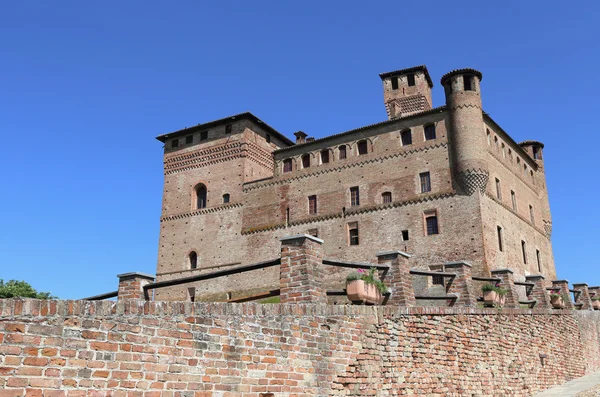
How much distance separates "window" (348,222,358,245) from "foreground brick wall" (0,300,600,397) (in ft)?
57.0

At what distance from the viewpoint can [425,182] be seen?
29.6 m

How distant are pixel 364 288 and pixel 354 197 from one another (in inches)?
866

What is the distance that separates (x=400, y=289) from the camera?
1079 cm

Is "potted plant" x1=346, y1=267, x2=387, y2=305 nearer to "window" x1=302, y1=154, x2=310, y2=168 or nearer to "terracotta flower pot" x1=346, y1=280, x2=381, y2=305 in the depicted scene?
"terracotta flower pot" x1=346, y1=280, x2=381, y2=305

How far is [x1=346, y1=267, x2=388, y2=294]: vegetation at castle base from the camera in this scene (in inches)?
392

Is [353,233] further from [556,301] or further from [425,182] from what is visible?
[556,301]

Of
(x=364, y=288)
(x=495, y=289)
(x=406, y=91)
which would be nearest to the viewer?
(x=364, y=288)

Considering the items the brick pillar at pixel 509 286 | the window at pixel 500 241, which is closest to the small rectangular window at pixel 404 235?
the window at pixel 500 241

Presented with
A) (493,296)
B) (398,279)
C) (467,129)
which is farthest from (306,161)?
(398,279)

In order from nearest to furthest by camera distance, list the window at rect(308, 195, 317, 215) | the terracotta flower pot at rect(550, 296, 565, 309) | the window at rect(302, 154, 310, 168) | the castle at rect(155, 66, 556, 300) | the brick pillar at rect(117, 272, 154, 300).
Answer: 1. the brick pillar at rect(117, 272, 154, 300)
2. the terracotta flower pot at rect(550, 296, 565, 309)
3. the castle at rect(155, 66, 556, 300)
4. the window at rect(308, 195, 317, 215)
5. the window at rect(302, 154, 310, 168)

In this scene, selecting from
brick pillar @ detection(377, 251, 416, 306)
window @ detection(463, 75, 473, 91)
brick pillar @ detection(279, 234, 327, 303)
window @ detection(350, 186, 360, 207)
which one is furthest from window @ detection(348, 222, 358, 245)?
brick pillar @ detection(279, 234, 327, 303)

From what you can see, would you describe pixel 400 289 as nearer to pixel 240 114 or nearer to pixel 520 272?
pixel 520 272

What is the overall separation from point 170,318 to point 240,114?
30.7 meters

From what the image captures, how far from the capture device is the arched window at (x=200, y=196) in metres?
36.7
